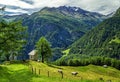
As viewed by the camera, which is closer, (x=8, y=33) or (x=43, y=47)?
(x=8, y=33)

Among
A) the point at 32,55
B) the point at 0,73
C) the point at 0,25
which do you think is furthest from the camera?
the point at 32,55

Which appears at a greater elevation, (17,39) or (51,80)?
(17,39)

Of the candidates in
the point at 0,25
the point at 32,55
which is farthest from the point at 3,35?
the point at 32,55

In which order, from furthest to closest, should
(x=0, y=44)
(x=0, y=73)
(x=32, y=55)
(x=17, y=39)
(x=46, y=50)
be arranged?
(x=32, y=55) < (x=46, y=50) < (x=17, y=39) < (x=0, y=44) < (x=0, y=73)

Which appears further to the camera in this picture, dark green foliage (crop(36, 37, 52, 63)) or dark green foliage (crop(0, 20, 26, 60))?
dark green foliage (crop(36, 37, 52, 63))

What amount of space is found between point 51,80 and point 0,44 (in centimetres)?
3909

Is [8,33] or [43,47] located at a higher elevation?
[8,33]

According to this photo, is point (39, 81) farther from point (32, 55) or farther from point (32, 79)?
point (32, 55)

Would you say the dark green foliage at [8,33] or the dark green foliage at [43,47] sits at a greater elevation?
the dark green foliage at [8,33]

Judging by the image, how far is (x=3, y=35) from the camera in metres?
101

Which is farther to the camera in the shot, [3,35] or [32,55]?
[32,55]

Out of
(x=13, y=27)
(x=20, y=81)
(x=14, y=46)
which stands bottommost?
(x=20, y=81)

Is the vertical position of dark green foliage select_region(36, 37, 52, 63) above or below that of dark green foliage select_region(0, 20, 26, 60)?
below

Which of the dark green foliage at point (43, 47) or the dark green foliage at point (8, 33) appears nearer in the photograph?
the dark green foliage at point (8, 33)
